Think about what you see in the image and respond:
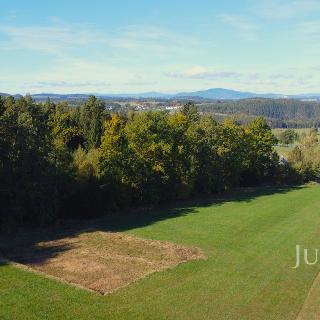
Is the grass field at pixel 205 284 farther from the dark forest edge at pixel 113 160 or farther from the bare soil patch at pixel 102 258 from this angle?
the dark forest edge at pixel 113 160

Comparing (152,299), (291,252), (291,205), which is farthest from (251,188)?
(152,299)

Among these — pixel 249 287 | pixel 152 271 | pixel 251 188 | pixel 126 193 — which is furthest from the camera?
pixel 251 188

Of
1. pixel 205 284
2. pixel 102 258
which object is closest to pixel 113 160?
pixel 102 258

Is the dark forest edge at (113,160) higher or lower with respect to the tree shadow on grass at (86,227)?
higher

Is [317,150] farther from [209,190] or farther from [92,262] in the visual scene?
[92,262]

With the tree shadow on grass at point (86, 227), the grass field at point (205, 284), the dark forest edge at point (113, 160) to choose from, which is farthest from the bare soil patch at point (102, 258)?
the dark forest edge at point (113, 160)
